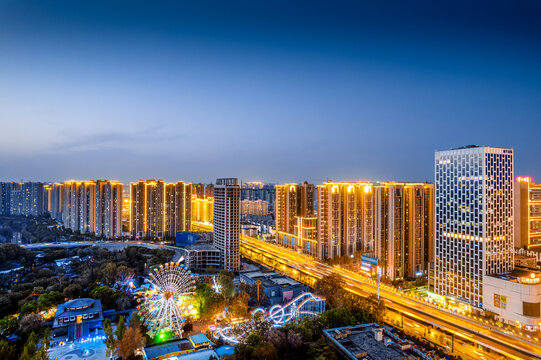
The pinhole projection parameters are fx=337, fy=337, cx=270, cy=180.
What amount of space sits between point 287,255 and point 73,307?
67.7 feet

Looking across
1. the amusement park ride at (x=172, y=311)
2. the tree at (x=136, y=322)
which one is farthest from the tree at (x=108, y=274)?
the tree at (x=136, y=322)

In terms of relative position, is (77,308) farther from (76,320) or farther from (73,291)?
(73,291)

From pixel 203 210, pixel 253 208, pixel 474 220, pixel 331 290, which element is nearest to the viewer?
pixel 474 220

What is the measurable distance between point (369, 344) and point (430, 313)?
731cm

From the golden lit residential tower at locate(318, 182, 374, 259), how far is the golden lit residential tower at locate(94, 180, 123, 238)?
981 inches

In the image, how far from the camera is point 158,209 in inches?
1625

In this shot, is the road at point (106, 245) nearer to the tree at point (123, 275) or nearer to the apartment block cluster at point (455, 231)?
the tree at point (123, 275)

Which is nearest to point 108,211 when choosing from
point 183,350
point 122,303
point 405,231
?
point 122,303

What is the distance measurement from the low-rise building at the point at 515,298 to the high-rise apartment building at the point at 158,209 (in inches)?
1271

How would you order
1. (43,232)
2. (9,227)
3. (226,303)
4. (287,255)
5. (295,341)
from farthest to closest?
(9,227)
(43,232)
(287,255)
(226,303)
(295,341)

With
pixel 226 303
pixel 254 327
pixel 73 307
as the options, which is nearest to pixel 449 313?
pixel 254 327

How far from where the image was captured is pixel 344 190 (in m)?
34.5

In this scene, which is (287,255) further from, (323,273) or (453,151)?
(453,151)

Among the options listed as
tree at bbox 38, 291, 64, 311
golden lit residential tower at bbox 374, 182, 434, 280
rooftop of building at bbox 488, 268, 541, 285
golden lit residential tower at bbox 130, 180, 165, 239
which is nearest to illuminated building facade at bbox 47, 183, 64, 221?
golden lit residential tower at bbox 130, 180, 165, 239
